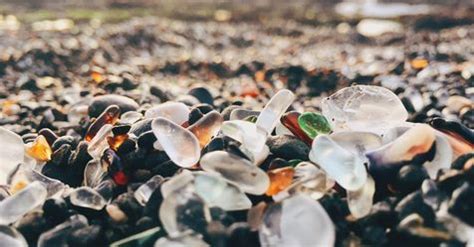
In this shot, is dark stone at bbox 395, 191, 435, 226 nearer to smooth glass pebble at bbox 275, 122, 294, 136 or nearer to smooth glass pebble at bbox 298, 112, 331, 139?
smooth glass pebble at bbox 298, 112, 331, 139

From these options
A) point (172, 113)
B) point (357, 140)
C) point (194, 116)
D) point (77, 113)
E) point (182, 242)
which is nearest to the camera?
point (182, 242)

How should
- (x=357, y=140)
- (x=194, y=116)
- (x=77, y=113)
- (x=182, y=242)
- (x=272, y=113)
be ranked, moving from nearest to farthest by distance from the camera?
(x=182, y=242) < (x=357, y=140) < (x=272, y=113) < (x=194, y=116) < (x=77, y=113)

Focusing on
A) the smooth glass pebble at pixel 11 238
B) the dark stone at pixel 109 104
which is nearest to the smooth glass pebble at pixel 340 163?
the smooth glass pebble at pixel 11 238

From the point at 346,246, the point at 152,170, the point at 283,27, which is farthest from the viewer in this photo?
the point at 283,27

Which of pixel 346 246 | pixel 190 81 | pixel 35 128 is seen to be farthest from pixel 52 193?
pixel 190 81

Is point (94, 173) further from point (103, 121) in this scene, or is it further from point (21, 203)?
point (103, 121)

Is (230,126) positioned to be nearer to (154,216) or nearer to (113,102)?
(154,216)

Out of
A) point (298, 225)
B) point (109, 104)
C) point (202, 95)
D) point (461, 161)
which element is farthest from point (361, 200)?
point (202, 95)
